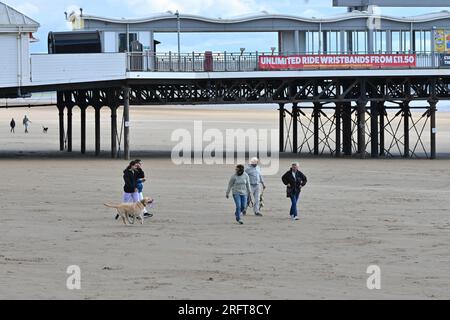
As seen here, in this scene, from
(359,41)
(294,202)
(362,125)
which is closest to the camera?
(294,202)

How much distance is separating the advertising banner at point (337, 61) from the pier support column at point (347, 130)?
4176 millimetres

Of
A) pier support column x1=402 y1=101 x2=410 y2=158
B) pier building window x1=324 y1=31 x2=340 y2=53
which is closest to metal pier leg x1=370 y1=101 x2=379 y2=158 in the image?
pier support column x1=402 y1=101 x2=410 y2=158

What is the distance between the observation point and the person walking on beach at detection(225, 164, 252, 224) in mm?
22828

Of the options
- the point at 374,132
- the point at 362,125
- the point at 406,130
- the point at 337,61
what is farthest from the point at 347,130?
the point at 337,61

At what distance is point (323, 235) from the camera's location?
69.4 feet

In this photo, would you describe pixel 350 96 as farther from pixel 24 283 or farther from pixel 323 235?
pixel 24 283

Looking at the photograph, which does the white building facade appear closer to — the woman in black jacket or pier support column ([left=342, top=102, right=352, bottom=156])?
pier support column ([left=342, top=102, right=352, bottom=156])

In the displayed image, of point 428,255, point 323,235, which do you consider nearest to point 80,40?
point 323,235

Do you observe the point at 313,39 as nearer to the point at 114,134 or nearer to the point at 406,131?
the point at 406,131

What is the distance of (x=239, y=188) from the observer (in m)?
22.9

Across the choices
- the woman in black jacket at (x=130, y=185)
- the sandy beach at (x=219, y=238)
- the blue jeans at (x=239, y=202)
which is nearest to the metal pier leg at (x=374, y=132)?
the sandy beach at (x=219, y=238)

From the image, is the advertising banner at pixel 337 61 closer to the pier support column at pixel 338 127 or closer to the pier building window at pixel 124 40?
the pier support column at pixel 338 127

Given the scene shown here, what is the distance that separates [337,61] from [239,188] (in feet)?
77.7
